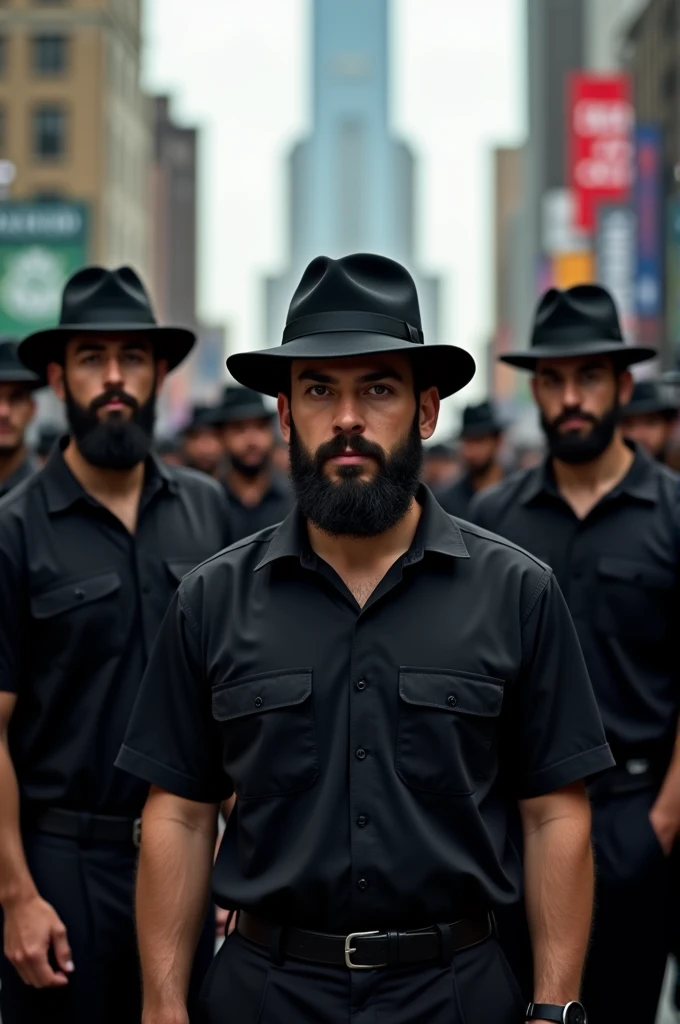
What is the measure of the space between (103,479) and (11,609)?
0.66 m

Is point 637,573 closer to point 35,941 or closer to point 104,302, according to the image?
point 104,302

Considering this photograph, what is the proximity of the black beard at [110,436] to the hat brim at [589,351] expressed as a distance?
5.12 feet

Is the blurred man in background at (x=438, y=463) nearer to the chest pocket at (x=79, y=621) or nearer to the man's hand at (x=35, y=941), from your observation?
the chest pocket at (x=79, y=621)

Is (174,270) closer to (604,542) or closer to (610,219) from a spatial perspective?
(610,219)

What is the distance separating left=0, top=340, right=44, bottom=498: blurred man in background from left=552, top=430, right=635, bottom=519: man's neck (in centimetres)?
269

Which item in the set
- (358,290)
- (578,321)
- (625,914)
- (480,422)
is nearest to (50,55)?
(480,422)

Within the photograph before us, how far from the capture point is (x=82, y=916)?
4906mm

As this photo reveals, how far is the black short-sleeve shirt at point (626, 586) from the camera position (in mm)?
5555

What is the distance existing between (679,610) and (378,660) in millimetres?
2271

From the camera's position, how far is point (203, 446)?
53.5ft

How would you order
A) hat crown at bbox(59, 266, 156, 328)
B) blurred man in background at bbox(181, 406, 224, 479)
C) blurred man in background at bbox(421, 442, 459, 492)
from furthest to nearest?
blurred man in background at bbox(421, 442, 459, 492) < blurred man in background at bbox(181, 406, 224, 479) < hat crown at bbox(59, 266, 156, 328)

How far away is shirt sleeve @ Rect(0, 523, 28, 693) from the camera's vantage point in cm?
481

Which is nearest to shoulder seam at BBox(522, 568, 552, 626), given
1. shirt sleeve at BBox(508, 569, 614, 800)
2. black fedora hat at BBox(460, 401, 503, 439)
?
shirt sleeve at BBox(508, 569, 614, 800)

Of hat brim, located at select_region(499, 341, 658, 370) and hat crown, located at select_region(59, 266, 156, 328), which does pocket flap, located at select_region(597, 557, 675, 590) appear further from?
hat crown, located at select_region(59, 266, 156, 328)
